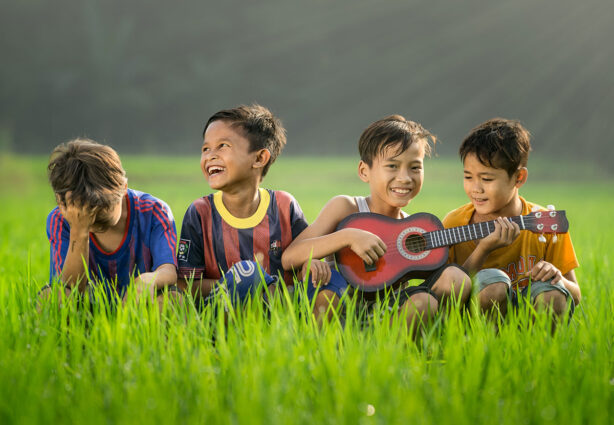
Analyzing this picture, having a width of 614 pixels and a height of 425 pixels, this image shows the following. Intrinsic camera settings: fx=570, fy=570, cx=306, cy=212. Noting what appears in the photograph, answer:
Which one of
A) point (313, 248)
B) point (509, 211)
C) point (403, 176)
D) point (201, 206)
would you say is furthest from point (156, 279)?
point (509, 211)

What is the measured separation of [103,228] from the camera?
3.20m

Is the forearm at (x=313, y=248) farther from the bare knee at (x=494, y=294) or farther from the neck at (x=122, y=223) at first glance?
the neck at (x=122, y=223)

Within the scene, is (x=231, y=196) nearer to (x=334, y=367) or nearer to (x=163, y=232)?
(x=163, y=232)

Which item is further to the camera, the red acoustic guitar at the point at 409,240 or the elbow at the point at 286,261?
the elbow at the point at 286,261

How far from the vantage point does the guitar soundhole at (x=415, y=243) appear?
3.11 metres

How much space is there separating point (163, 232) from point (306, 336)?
1.20 metres

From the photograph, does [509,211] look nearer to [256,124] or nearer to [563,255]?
[563,255]

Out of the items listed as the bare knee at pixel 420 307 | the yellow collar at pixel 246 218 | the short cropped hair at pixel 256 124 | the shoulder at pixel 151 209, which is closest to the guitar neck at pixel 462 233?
the bare knee at pixel 420 307

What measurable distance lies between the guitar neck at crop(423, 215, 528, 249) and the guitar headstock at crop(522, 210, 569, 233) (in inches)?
1.6

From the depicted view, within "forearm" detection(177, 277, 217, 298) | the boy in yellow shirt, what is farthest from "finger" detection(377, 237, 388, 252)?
"forearm" detection(177, 277, 217, 298)

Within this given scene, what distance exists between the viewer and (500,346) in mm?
2357

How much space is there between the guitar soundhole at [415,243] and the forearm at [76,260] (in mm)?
1714

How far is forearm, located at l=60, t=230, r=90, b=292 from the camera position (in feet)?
9.75

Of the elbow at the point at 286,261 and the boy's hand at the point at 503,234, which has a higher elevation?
the elbow at the point at 286,261
